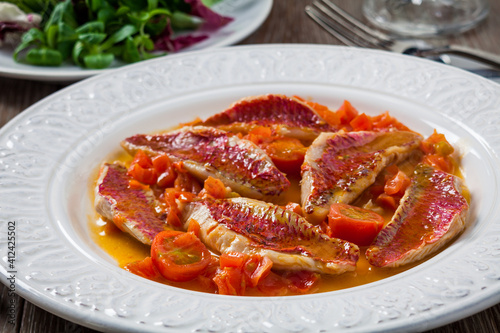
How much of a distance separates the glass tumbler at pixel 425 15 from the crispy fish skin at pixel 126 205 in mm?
4075

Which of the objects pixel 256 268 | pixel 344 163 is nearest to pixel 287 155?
pixel 344 163

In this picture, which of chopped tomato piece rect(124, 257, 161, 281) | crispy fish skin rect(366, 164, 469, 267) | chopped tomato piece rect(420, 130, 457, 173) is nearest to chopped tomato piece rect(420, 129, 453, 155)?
chopped tomato piece rect(420, 130, 457, 173)

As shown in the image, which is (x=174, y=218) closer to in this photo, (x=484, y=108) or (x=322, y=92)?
(x=322, y=92)

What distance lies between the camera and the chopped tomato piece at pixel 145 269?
342cm

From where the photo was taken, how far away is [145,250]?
3.71 meters

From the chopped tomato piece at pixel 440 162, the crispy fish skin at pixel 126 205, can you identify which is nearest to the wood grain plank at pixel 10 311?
the crispy fish skin at pixel 126 205

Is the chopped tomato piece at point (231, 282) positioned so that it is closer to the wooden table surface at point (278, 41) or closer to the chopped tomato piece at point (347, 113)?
the wooden table surface at point (278, 41)

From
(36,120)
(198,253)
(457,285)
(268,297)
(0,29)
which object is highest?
(457,285)

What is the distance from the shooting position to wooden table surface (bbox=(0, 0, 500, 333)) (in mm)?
3320

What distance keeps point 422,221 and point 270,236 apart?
3.00 feet

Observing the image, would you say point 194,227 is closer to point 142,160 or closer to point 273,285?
point 273,285

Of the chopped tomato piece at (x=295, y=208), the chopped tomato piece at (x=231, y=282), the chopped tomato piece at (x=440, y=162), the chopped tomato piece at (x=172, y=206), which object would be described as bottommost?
the chopped tomato piece at (x=172, y=206)

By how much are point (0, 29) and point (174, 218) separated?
3.64 meters

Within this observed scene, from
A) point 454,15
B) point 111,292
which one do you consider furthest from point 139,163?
point 454,15
